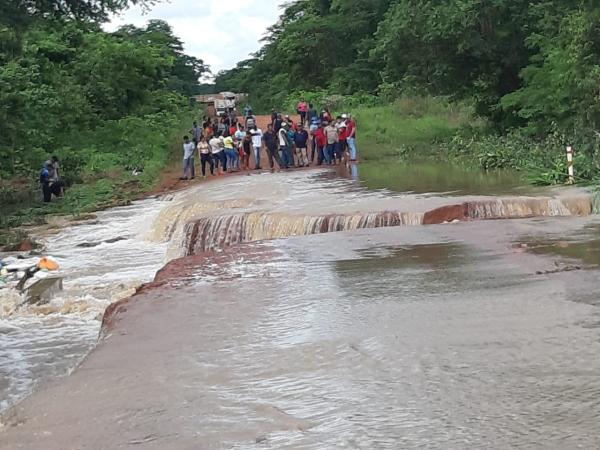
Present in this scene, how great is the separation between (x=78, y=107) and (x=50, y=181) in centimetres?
1008

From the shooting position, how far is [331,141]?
26484mm

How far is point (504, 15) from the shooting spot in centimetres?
2712

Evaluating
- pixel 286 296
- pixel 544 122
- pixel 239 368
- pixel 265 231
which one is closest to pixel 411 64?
pixel 544 122

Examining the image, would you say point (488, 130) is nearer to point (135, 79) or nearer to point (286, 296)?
point (135, 79)

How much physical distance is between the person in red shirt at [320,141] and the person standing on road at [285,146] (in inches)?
35.4

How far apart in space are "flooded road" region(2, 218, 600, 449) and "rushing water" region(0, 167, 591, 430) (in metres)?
0.28

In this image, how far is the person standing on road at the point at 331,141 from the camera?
26.2 meters

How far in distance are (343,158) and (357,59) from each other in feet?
86.5

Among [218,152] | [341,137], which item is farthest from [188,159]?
[341,137]

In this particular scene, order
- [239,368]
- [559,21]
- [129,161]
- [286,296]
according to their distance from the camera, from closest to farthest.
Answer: [239,368] < [286,296] < [559,21] < [129,161]

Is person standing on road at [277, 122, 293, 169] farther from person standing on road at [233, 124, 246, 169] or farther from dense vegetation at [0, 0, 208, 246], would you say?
dense vegetation at [0, 0, 208, 246]

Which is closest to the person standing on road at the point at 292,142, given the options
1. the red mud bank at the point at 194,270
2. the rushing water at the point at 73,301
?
the rushing water at the point at 73,301

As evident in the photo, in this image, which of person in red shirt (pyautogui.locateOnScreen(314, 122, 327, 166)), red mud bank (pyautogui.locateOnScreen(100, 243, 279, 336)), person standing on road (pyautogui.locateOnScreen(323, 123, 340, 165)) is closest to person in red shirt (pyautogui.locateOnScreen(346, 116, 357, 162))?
person standing on road (pyautogui.locateOnScreen(323, 123, 340, 165))

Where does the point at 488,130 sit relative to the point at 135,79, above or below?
below
